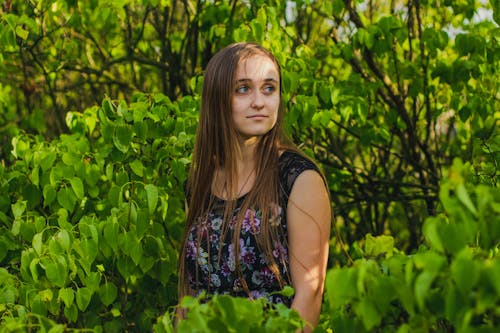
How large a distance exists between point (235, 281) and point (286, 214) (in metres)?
0.26

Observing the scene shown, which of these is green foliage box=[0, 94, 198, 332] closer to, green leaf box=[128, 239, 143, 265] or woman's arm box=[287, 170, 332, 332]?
green leaf box=[128, 239, 143, 265]

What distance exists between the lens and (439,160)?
4930mm

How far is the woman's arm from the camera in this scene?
247cm

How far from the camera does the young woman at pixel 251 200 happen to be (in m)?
2.49

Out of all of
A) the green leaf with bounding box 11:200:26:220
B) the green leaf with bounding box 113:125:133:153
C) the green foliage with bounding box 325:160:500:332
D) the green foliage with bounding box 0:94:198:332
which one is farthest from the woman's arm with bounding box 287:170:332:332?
the green leaf with bounding box 11:200:26:220

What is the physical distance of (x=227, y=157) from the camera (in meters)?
2.74

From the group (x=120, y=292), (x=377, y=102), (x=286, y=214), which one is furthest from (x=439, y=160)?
(x=286, y=214)

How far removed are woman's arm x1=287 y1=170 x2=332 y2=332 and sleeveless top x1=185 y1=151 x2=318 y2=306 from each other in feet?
0.14

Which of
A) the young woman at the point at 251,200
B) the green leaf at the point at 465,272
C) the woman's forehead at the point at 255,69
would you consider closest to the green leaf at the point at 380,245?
the young woman at the point at 251,200

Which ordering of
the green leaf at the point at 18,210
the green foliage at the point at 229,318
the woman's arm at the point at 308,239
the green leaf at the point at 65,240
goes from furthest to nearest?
the green leaf at the point at 18,210 → the green leaf at the point at 65,240 → the woman's arm at the point at 308,239 → the green foliage at the point at 229,318

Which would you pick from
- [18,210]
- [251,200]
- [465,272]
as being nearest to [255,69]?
[251,200]

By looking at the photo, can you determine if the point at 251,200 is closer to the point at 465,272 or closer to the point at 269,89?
the point at 269,89

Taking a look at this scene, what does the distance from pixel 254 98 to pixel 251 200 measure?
303 mm

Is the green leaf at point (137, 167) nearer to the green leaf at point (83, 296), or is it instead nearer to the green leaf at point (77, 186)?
the green leaf at point (77, 186)
